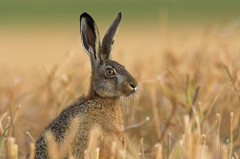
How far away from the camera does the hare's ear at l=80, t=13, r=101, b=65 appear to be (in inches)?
137

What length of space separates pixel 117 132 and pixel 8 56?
7.09 m

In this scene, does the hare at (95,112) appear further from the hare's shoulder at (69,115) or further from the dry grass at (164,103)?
the dry grass at (164,103)

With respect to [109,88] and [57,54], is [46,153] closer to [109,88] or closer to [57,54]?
[109,88]

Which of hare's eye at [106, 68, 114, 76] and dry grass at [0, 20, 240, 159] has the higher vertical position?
hare's eye at [106, 68, 114, 76]

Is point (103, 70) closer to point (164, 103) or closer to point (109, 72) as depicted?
point (109, 72)

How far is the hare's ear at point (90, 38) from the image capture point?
3486 millimetres

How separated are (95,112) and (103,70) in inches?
15.8

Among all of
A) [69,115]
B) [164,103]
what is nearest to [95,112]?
[69,115]

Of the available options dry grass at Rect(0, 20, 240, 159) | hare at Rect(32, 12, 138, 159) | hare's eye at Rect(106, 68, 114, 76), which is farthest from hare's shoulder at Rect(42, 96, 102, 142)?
dry grass at Rect(0, 20, 240, 159)

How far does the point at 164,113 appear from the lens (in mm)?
4727

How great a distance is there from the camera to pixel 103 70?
3.57 m

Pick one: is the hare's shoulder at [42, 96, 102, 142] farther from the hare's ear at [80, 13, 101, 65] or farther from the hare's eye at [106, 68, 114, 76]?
the hare's ear at [80, 13, 101, 65]

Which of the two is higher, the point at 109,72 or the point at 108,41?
the point at 108,41

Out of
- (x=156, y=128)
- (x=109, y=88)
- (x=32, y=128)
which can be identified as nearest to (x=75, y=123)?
(x=109, y=88)
